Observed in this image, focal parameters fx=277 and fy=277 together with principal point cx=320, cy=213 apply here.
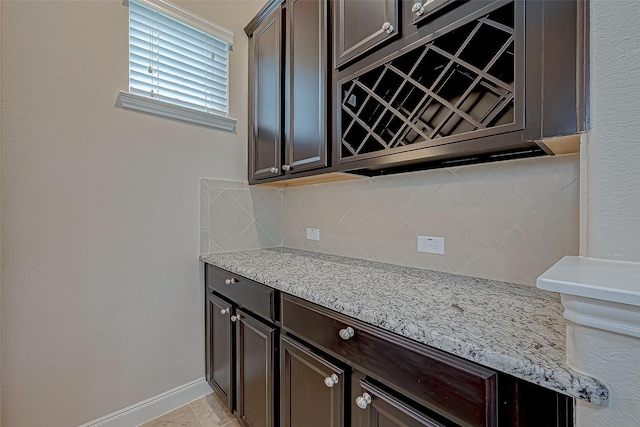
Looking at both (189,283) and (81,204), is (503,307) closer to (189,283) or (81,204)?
(189,283)

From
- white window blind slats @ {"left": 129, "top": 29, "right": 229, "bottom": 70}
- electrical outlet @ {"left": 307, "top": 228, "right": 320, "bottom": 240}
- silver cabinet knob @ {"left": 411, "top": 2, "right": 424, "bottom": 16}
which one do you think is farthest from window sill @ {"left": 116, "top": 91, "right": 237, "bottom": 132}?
silver cabinet knob @ {"left": 411, "top": 2, "right": 424, "bottom": 16}

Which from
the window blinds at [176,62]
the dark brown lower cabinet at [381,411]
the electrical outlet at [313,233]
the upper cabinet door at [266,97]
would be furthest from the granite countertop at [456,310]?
the window blinds at [176,62]

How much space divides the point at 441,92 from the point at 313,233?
1.19 m

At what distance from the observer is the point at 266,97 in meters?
1.84

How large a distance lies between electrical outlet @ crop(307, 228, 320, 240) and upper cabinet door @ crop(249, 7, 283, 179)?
483 millimetres

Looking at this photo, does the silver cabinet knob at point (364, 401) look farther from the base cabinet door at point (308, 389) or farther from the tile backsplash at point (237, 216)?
the tile backsplash at point (237, 216)

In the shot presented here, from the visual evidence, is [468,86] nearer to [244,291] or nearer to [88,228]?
[244,291]

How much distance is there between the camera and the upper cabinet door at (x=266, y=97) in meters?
1.73

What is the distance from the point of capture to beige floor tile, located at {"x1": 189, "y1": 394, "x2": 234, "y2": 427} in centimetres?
162

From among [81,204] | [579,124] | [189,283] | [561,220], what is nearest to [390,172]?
[561,220]

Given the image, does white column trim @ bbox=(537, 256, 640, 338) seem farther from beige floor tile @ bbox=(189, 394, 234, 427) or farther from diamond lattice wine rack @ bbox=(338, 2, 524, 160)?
beige floor tile @ bbox=(189, 394, 234, 427)

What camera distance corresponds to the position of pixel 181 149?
177 centimetres

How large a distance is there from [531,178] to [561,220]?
0.18 meters

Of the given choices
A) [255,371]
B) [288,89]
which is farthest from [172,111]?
[255,371]
